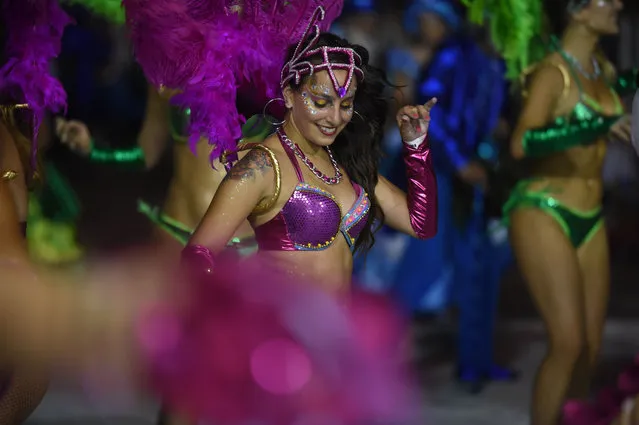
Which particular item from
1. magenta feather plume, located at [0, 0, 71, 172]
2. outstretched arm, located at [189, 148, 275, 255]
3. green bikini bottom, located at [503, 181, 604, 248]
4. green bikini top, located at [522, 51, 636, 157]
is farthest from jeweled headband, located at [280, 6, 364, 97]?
green bikini bottom, located at [503, 181, 604, 248]

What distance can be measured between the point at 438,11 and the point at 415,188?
3326mm

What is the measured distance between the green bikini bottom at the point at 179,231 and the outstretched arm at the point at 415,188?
0.95 meters

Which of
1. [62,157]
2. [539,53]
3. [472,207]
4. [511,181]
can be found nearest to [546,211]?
[539,53]

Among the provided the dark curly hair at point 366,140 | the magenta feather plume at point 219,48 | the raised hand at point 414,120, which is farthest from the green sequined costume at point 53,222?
the raised hand at point 414,120

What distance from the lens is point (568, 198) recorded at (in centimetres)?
524

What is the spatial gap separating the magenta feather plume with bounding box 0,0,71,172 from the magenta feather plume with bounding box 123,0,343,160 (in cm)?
34

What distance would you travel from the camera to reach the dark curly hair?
408 centimetres

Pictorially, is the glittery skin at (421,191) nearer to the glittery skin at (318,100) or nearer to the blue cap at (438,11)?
the glittery skin at (318,100)

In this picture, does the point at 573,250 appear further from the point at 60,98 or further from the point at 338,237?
the point at 60,98

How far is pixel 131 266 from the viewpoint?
3742 millimetres

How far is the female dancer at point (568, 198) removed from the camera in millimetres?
5082

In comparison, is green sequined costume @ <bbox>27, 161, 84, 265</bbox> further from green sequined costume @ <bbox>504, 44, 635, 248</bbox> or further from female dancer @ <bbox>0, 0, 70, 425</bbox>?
green sequined costume @ <bbox>504, 44, 635, 248</bbox>

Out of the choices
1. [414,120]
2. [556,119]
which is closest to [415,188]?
[414,120]

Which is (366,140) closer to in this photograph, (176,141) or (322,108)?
(322,108)
